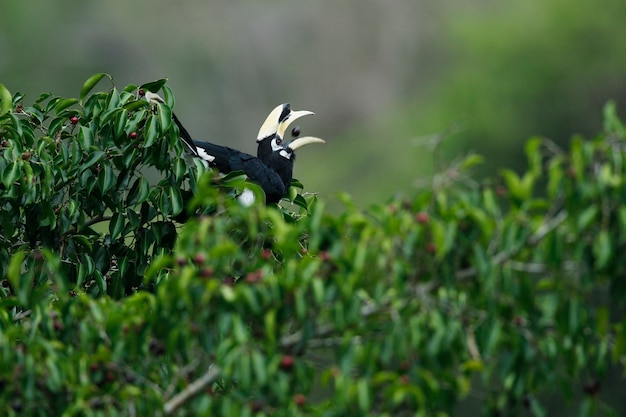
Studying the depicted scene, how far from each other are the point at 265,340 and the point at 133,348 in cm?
25

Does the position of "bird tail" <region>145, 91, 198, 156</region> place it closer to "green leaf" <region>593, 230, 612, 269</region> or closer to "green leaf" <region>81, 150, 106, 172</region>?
"green leaf" <region>81, 150, 106, 172</region>

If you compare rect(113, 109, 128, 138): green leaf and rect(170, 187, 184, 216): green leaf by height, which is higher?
rect(113, 109, 128, 138): green leaf

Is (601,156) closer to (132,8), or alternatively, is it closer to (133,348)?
(133,348)

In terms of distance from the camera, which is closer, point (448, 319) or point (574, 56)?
point (448, 319)

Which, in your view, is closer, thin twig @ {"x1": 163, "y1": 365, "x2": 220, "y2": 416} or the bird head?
thin twig @ {"x1": 163, "y1": 365, "x2": 220, "y2": 416}

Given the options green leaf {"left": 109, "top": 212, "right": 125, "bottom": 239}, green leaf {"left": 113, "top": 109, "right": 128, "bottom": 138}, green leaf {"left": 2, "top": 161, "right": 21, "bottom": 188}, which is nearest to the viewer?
green leaf {"left": 2, "top": 161, "right": 21, "bottom": 188}

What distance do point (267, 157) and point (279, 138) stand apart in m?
0.13

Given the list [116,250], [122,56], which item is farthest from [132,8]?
[116,250]

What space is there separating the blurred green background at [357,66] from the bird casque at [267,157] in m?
9.58

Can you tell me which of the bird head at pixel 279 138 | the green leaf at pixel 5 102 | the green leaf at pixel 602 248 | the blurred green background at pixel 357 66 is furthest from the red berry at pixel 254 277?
the blurred green background at pixel 357 66

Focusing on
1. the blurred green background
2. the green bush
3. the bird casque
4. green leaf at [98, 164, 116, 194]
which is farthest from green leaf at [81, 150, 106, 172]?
the blurred green background

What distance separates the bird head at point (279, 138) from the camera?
4.28 m

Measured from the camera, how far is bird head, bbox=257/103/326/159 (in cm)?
428

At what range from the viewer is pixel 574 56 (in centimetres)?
1678
